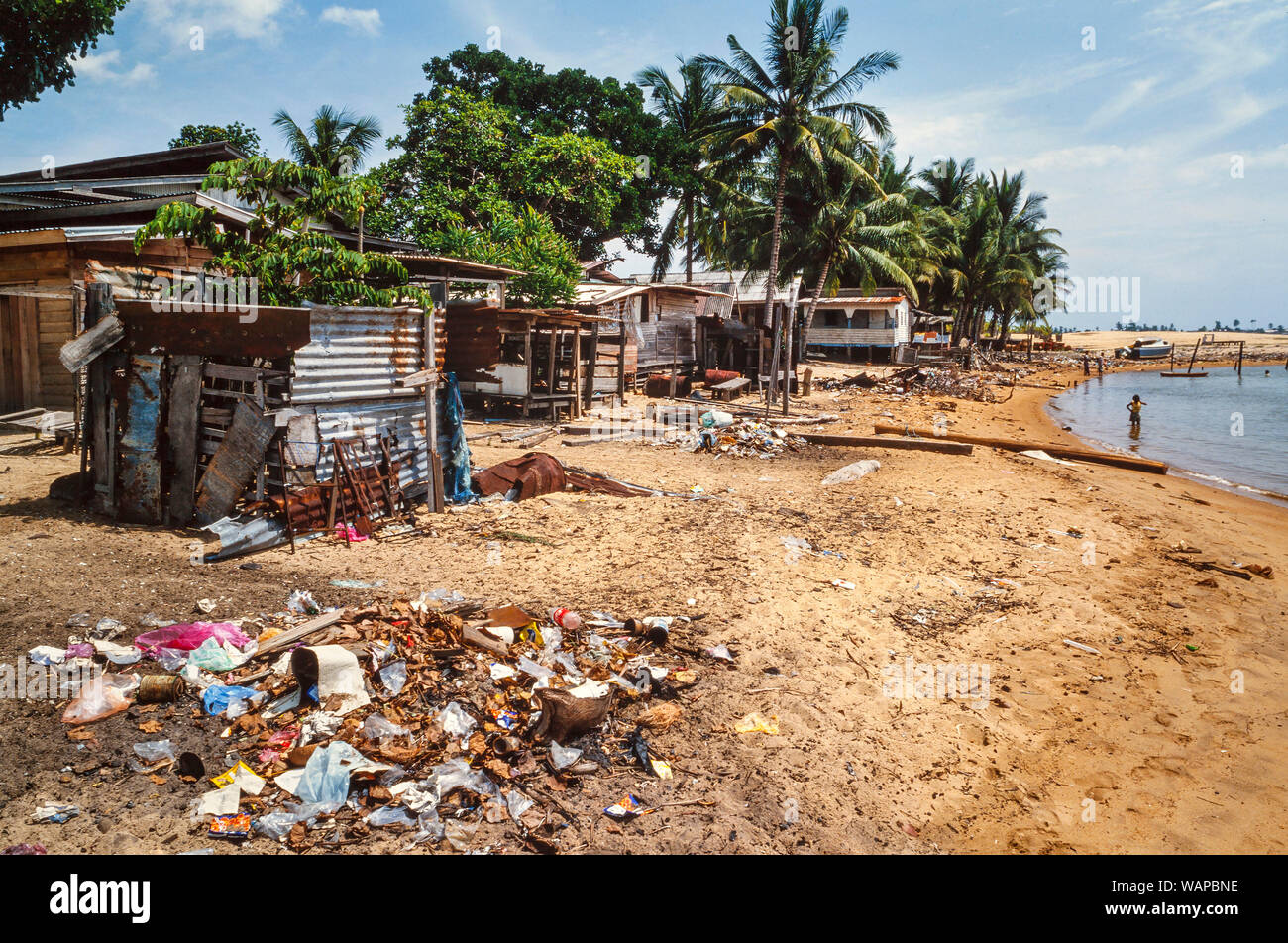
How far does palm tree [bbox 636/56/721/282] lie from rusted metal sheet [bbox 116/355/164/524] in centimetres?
2960

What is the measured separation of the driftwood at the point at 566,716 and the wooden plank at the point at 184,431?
4.67 m

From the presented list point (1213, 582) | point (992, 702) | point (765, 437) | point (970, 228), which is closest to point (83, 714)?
point (992, 702)

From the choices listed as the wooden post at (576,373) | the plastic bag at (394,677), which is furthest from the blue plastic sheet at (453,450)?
the wooden post at (576,373)

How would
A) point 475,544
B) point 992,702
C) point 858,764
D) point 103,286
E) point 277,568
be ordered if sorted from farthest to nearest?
point 475,544 < point 103,286 < point 277,568 < point 992,702 < point 858,764

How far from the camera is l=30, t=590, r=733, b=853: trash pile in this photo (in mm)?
3373

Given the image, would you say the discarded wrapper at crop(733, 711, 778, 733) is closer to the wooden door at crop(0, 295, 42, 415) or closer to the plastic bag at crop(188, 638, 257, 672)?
the plastic bag at crop(188, 638, 257, 672)

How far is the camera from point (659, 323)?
2730 centimetres

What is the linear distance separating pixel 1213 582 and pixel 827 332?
35.8 meters

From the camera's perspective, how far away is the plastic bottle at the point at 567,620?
5.37 m

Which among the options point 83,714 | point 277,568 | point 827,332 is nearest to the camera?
point 83,714

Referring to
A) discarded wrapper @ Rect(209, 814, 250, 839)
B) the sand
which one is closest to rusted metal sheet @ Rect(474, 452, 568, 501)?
the sand

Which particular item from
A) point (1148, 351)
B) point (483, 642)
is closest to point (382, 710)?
point (483, 642)
